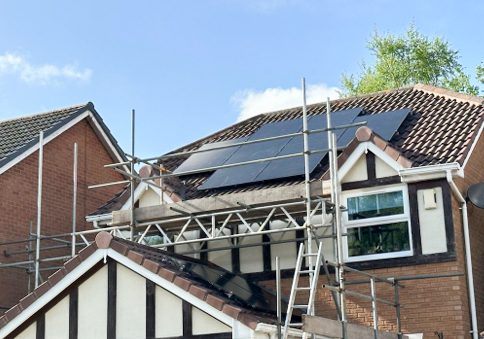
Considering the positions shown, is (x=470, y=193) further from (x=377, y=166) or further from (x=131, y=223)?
(x=131, y=223)

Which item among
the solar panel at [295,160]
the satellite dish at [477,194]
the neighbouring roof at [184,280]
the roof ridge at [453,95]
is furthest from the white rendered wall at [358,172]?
the roof ridge at [453,95]

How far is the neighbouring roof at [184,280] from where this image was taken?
15.0 meters

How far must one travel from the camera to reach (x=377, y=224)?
18406 mm

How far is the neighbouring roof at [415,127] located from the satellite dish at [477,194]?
0.69 metres

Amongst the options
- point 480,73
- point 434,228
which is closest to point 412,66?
point 480,73

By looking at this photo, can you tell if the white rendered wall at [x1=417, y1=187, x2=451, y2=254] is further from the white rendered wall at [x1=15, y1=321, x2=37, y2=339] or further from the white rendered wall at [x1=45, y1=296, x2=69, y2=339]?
the white rendered wall at [x1=15, y1=321, x2=37, y2=339]

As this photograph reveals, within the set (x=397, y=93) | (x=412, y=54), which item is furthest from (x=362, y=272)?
(x=412, y=54)

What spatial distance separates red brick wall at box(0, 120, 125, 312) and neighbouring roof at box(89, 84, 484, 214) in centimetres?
279

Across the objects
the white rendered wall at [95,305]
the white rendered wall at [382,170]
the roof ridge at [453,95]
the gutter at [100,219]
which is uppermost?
the roof ridge at [453,95]

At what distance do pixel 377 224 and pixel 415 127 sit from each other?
9.25 ft

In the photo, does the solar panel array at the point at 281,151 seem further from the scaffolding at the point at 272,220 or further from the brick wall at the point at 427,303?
the brick wall at the point at 427,303

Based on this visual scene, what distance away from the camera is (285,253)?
1914cm

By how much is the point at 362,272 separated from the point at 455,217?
7.71 ft

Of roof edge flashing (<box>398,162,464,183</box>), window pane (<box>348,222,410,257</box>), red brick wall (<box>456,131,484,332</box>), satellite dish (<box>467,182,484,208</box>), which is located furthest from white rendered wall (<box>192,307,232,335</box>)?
satellite dish (<box>467,182,484,208</box>)
